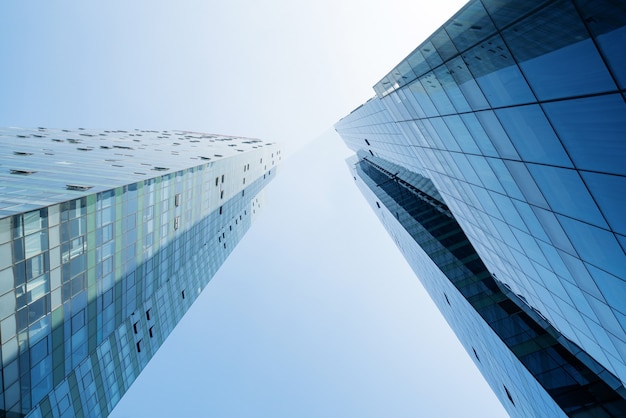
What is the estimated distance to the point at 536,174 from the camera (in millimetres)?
14180

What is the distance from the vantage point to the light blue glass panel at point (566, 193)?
1195 cm

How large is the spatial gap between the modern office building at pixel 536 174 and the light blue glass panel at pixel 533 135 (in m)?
0.05

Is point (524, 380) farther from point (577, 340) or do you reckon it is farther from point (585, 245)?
point (585, 245)

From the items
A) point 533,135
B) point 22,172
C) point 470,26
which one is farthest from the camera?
point 22,172

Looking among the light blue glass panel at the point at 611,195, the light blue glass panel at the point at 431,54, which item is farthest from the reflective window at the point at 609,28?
the light blue glass panel at the point at 431,54

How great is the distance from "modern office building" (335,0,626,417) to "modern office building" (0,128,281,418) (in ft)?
77.1

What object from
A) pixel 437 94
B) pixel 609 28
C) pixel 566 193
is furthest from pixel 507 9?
pixel 437 94

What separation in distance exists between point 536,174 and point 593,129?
4.26m

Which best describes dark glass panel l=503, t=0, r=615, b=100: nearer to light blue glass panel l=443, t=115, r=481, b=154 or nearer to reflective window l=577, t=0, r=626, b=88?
reflective window l=577, t=0, r=626, b=88

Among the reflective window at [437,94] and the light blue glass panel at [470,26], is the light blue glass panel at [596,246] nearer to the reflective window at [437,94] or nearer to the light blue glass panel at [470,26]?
the light blue glass panel at [470,26]

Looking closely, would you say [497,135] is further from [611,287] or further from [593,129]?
[611,287]

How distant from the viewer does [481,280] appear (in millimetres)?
33344

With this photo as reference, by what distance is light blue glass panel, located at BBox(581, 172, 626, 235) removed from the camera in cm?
1034

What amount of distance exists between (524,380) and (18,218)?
32.3 metres
